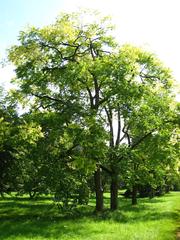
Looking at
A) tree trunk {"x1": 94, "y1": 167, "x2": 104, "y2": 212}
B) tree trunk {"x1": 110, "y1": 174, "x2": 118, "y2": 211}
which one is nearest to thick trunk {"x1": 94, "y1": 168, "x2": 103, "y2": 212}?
tree trunk {"x1": 94, "y1": 167, "x2": 104, "y2": 212}

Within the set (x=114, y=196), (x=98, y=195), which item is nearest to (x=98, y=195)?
(x=98, y=195)

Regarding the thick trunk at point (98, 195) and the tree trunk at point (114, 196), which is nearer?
Result: the thick trunk at point (98, 195)

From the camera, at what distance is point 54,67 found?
102ft

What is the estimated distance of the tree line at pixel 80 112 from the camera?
26.5 meters

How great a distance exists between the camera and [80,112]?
1137 inches

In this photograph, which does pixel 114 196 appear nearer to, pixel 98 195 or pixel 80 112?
pixel 98 195

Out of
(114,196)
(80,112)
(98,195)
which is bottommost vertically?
(98,195)

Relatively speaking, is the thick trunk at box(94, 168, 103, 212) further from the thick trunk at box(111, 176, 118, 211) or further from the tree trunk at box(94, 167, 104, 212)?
the thick trunk at box(111, 176, 118, 211)

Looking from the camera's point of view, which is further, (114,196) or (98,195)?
(114,196)

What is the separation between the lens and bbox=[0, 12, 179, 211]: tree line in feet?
86.9

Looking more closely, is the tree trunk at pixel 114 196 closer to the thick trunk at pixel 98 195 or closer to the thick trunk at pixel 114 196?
the thick trunk at pixel 114 196

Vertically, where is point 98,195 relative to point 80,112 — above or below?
below

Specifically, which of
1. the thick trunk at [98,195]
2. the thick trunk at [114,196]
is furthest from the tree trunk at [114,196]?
the thick trunk at [98,195]

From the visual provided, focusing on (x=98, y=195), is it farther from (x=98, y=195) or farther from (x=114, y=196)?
(x=114, y=196)
